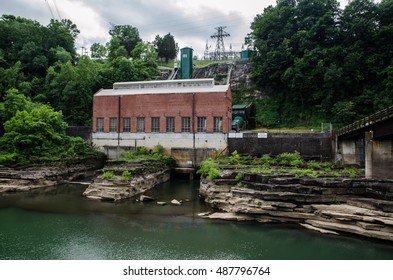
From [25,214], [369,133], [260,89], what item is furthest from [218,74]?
[25,214]

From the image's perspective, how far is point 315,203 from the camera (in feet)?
57.2

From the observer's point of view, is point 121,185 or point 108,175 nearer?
point 121,185

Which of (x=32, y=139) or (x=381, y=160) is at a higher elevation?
(x=32, y=139)

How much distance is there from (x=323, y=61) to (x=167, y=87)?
71.8 ft

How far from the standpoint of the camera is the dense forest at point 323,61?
1571 inches

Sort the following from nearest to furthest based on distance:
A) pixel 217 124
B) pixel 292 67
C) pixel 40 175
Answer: pixel 40 175 → pixel 217 124 → pixel 292 67

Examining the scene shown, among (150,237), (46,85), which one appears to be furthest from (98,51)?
(150,237)

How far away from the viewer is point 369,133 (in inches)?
807

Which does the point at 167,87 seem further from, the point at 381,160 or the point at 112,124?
the point at 381,160

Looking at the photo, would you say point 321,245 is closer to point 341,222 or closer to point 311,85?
point 341,222

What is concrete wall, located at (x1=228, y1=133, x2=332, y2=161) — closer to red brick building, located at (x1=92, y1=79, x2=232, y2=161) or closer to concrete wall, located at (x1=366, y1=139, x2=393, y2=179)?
red brick building, located at (x1=92, y1=79, x2=232, y2=161)

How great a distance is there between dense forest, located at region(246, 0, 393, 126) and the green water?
1062 inches

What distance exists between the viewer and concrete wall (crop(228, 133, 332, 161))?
30116 millimetres

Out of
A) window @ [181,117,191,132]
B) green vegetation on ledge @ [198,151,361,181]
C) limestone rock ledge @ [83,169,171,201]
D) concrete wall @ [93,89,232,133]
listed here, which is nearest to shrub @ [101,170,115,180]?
limestone rock ledge @ [83,169,171,201]
